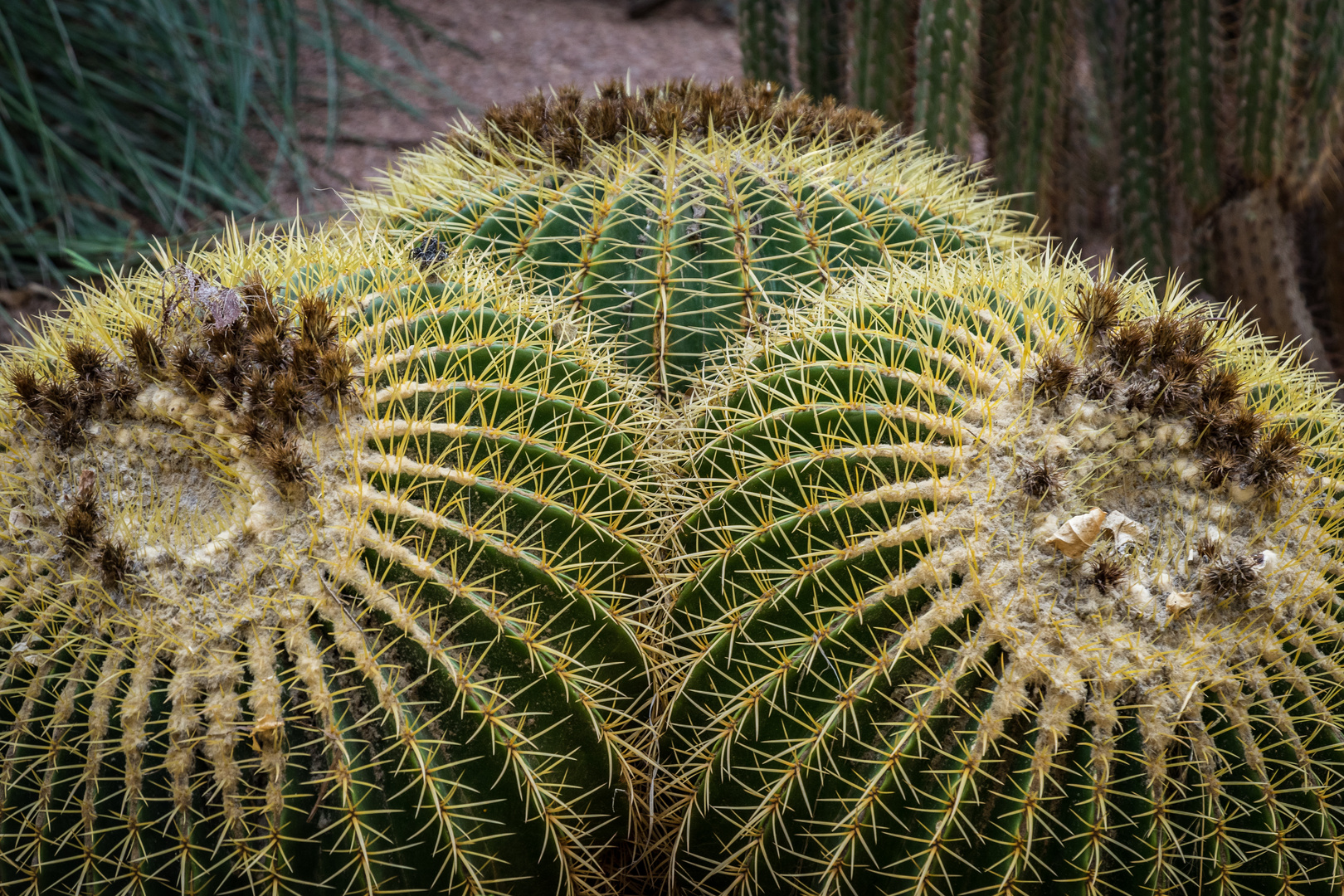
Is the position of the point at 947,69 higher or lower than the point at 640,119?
lower

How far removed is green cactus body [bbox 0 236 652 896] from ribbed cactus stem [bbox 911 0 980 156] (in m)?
1.79

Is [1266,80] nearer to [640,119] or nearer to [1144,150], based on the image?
[1144,150]

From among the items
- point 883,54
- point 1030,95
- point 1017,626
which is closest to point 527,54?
point 883,54

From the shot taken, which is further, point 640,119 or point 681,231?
point 640,119

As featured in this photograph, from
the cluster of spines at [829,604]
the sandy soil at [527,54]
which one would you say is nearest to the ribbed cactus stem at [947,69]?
the cluster of spines at [829,604]

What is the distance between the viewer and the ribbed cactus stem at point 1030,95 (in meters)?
3.09

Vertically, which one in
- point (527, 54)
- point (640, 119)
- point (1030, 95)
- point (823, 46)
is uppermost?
point (640, 119)

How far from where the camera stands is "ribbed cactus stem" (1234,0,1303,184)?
9.66ft

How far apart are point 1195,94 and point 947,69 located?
35.8 inches

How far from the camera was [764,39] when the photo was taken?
3.35 meters

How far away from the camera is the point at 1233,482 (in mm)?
1276

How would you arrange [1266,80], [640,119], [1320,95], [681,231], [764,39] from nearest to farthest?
[681,231] → [640,119] → [1266,80] → [1320,95] → [764,39]

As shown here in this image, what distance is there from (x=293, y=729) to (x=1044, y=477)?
894 mm

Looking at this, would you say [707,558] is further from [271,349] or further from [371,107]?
[371,107]
